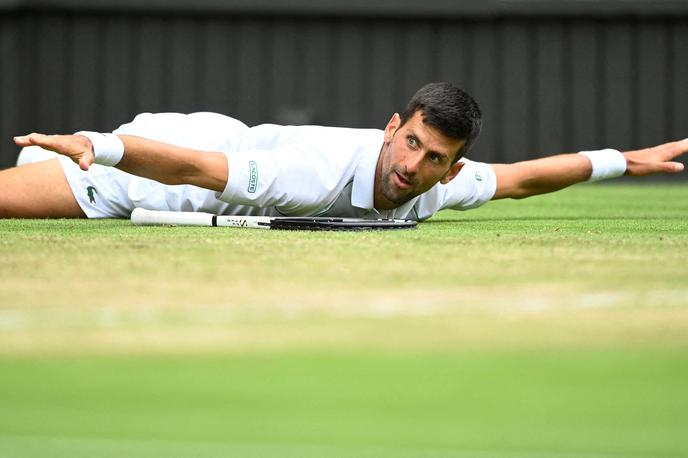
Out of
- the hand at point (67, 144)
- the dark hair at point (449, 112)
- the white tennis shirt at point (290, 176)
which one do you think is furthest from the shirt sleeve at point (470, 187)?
the hand at point (67, 144)

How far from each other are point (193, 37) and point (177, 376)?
836 centimetres

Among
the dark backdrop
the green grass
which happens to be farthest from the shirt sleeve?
the dark backdrop

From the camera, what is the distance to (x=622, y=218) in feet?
19.9

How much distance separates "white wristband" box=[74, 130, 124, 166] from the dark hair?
1.12 metres

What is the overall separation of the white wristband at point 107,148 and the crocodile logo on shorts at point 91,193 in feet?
3.98

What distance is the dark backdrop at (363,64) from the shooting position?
10.4 m

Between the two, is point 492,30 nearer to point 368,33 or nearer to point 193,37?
point 368,33

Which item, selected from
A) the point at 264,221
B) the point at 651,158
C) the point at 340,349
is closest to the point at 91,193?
the point at 264,221

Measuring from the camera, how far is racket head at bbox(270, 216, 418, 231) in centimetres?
480

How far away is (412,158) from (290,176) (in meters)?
0.44

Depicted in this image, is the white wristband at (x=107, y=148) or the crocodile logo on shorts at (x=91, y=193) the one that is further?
the crocodile logo on shorts at (x=91, y=193)

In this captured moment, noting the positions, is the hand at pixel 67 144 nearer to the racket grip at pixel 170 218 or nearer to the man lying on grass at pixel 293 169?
the man lying on grass at pixel 293 169

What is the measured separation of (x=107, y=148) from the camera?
4.25 m

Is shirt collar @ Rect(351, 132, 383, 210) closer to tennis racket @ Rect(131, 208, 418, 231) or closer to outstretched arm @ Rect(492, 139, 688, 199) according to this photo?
tennis racket @ Rect(131, 208, 418, 231)
